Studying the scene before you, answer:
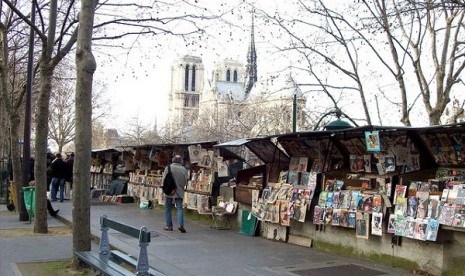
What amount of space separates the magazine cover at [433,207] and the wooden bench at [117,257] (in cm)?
402

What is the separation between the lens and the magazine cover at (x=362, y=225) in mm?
8557

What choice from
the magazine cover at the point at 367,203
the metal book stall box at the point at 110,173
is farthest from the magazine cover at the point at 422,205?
the metal book stall box at the point at 110,173

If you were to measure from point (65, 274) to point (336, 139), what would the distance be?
521 cm

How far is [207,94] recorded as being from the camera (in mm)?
107875

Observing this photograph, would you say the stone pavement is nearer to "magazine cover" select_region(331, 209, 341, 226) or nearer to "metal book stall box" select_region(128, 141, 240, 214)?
"magazine cover" select_region(331, 209, 341, 226)

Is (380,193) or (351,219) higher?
(380,193)

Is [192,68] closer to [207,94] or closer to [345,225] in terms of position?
[207,94]

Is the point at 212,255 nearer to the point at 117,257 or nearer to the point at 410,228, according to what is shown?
the point at 117,257

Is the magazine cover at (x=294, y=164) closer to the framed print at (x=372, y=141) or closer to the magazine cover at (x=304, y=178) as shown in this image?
the magazine cover at (x=304, y=178)

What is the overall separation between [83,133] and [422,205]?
516 centimetres

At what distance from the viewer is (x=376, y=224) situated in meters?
8.37

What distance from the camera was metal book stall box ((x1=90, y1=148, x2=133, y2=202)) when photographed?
20416 mm

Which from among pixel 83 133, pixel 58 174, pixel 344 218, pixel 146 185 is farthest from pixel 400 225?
pixel 58 174

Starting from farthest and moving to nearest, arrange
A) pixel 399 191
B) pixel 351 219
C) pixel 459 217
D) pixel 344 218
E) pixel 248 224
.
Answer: pixel 248 224 → pixel 344 218 → pixel 351 219 → pixel 399 191 → pixel 459 217
